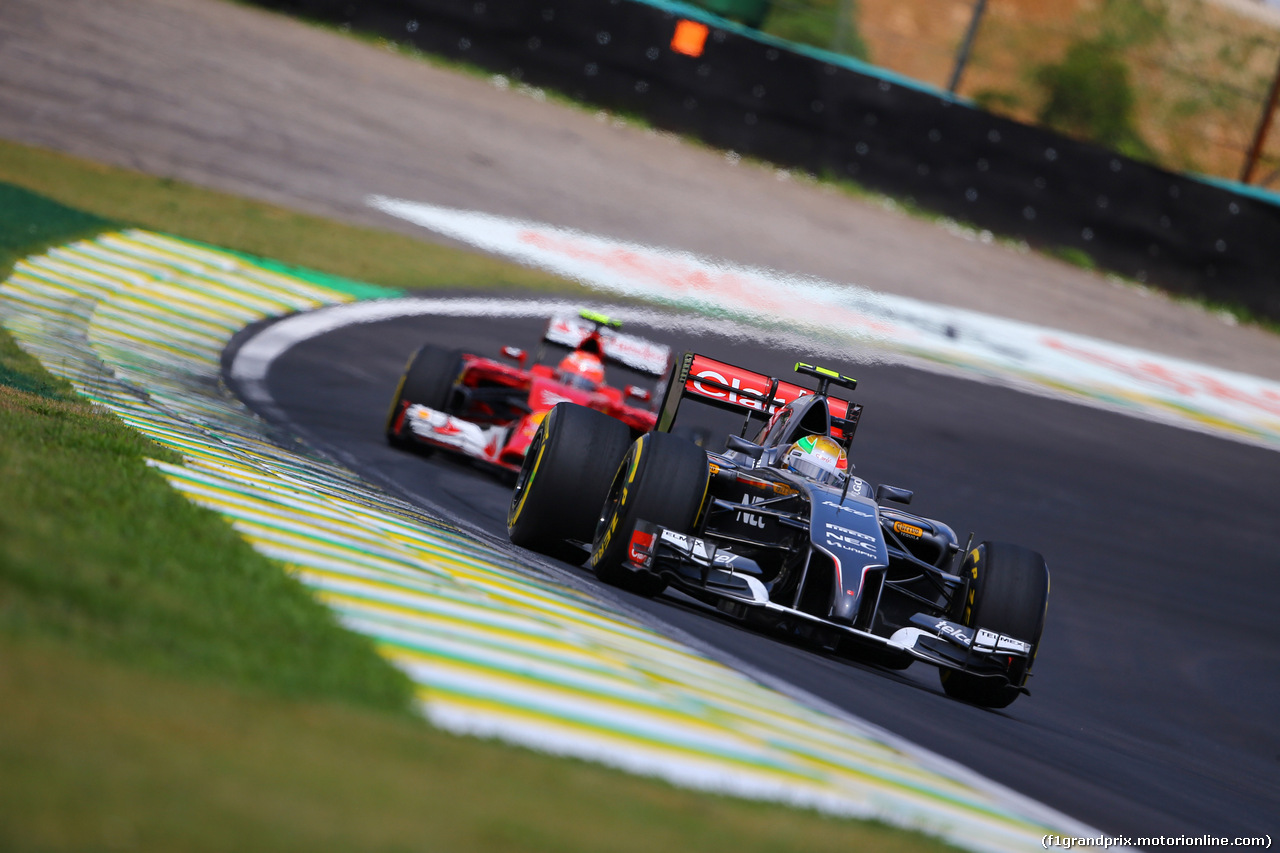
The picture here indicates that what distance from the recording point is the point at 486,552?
22.4ft

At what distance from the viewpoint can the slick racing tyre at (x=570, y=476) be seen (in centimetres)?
748

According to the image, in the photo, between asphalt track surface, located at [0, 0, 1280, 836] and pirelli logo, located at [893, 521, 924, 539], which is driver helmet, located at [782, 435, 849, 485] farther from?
asphalt track surface, located at [0, 0, 1280, 836]

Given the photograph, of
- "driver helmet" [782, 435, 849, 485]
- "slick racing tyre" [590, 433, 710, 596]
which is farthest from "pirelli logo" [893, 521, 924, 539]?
"slick racing tyre" [590, 433, 710, 596]

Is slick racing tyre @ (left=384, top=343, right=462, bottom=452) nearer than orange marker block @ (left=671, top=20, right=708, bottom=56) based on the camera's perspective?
Yes

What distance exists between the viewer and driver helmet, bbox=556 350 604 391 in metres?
11.2

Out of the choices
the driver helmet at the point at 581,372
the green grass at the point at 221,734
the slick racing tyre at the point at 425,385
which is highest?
the driver helmet at the point at 581,372

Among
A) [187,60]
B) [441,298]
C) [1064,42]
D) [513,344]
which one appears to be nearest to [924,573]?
[513,344]

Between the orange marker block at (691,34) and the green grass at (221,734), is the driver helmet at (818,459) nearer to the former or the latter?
the green grass at (221,734)

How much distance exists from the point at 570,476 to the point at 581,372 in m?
Result: 3.80

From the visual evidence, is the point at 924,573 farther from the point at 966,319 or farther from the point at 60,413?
the point at 966,319

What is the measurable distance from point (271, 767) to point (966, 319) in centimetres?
1657

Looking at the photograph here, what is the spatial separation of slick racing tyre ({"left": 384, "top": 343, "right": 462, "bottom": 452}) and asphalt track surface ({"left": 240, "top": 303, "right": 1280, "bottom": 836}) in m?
0.23

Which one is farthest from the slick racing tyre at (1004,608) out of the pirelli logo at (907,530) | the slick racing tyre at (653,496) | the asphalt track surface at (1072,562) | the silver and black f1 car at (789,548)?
the slick racing tyre at (653,496)

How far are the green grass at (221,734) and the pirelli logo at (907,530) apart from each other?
3.76m
